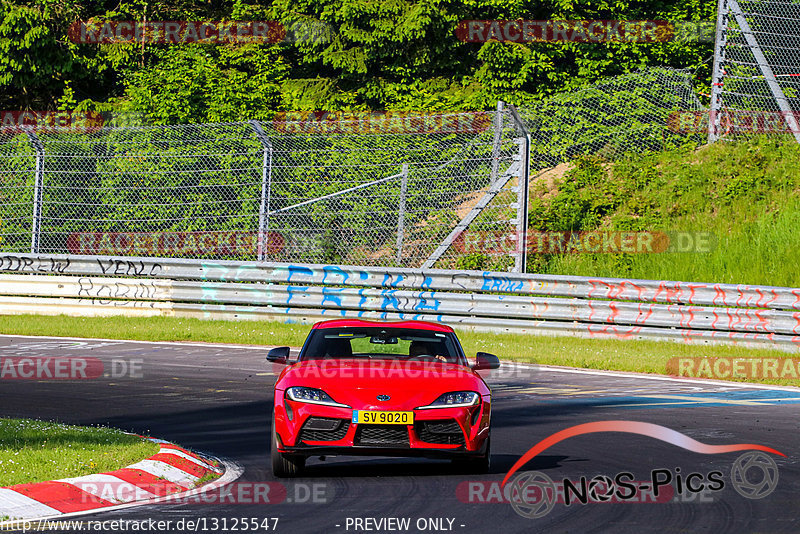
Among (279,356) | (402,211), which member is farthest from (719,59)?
(279,356)

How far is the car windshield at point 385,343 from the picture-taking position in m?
9.94

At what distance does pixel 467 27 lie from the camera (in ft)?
106

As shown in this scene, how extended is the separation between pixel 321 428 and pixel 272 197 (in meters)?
13.9

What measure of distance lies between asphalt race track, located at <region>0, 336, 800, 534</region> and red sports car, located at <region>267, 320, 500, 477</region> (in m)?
0.25

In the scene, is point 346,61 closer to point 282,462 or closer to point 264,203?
point 264,203

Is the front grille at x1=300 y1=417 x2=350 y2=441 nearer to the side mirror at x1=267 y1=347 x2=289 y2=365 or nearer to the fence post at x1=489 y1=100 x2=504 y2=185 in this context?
the side mirror at x1=267 y1=347 x2=289 y2=365

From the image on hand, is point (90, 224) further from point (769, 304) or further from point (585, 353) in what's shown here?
point (769, 304)

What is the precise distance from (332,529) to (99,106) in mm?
28284

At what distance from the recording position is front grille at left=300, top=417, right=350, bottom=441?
867 cm

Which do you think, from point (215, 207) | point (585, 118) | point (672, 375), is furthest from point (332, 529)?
point (585, 118)

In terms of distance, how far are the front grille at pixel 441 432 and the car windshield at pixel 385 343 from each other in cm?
115

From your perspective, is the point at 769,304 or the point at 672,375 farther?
the point at 769,304

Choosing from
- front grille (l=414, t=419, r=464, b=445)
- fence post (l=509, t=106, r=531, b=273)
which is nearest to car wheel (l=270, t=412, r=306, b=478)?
front grille (l=414, t=419, r=464, b=445)

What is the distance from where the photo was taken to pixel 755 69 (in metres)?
25.4
